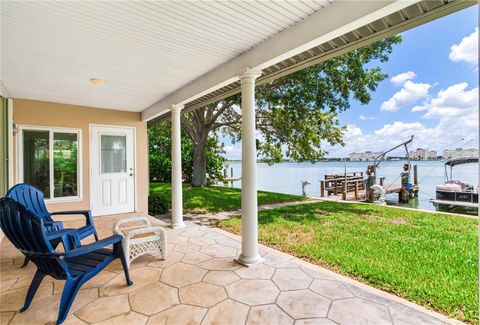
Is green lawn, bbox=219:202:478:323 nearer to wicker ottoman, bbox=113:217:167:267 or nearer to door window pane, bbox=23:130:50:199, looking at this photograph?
wicker ottoman, bbox=113:217:167:267

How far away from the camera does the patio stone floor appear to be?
2.04 m

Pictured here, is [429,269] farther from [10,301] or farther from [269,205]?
[269,205]

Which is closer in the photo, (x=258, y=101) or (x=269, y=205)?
(x=269, y=205)

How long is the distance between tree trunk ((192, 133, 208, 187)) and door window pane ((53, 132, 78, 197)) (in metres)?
5.95

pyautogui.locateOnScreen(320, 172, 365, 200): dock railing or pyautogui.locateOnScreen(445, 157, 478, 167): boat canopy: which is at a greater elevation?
pyautogui.locateOnScreen(445, 157, 478, 167): boat canopy

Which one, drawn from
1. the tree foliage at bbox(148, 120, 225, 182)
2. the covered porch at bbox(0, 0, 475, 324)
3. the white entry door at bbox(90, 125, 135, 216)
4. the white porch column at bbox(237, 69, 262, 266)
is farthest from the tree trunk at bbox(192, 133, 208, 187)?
the white porch column at bbox(237, 69, 262, 266)

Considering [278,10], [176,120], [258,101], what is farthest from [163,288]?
[258,101]

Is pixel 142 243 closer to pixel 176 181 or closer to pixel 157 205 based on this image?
pixel 176 181

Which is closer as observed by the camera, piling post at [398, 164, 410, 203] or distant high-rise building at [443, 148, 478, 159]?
piling post at [398, 164, 410, 203]

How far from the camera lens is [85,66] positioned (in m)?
3.31

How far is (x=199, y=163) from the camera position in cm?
1145

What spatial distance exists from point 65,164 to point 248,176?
14.9ft

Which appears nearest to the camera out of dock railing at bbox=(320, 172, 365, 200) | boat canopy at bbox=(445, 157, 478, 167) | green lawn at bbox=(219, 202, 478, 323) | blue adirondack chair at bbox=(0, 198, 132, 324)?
blue adirondack chair at bbox=(0, 198, 132, 324)

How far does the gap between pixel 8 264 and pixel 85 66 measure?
2.68 meters
